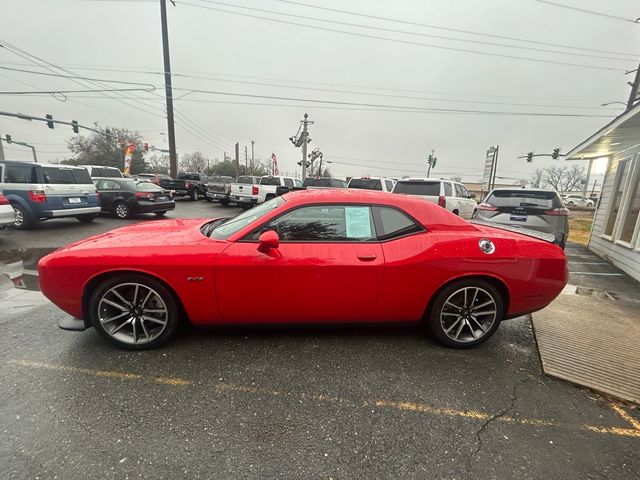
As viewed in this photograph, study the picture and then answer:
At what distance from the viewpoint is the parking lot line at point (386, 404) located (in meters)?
2.08

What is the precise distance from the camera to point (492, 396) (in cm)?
233

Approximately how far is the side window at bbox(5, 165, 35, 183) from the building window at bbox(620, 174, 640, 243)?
45.7 feet

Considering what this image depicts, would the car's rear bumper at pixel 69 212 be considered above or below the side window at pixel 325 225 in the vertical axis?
below

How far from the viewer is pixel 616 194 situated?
24.4 ft

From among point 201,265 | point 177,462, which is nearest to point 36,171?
point 201,265

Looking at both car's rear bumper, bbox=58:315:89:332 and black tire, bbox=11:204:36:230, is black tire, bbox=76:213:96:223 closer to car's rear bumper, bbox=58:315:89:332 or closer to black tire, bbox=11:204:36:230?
black tire, bbox=11:204:36:230

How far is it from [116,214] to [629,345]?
12.6m

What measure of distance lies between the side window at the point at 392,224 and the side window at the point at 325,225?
77 mm

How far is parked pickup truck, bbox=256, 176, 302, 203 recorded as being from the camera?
46.0 feet

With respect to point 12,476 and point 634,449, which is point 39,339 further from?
point 634,449

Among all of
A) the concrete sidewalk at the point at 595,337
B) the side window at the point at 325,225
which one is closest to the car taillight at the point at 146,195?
the side window at the point at 325,225

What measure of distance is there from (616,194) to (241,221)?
9.40 m

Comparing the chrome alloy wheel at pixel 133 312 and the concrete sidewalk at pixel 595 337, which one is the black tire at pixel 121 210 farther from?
the concrete sidewalk at pixel 595 337

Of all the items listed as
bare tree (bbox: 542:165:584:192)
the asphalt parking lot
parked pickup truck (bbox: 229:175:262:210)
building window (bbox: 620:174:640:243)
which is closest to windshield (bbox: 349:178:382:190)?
parked pickup truck (bbox: 229:175:262:210)
